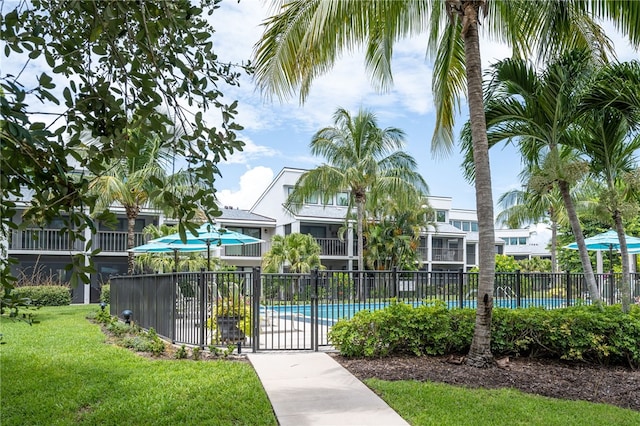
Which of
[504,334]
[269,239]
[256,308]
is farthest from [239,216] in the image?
[504,334]

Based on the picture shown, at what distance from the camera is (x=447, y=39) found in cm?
1049

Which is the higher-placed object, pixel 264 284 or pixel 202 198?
pixel 202 198

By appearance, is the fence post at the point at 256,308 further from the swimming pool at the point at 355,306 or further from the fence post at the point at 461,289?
the fence post at the point at 461,289

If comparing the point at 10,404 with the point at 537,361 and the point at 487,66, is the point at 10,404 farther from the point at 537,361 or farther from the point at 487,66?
the point at 487,66

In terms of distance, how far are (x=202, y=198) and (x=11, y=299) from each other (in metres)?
1.01

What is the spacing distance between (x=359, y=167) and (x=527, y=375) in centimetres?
1790

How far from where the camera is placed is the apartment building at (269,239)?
87.6 feet

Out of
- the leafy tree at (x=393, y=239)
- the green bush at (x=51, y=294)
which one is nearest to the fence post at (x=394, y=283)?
the green bush at (x=51, y=294)

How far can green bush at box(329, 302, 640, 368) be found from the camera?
8609mm

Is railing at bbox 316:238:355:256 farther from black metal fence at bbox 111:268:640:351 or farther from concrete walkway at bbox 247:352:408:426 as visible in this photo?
concrete walkway at bbox 247:352:408:426

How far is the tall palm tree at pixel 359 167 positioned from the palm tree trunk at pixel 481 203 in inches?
647

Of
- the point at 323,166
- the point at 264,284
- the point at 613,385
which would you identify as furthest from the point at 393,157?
the point at 613,385

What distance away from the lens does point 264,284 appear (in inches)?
400

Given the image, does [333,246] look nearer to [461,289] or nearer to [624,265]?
[461,289]
